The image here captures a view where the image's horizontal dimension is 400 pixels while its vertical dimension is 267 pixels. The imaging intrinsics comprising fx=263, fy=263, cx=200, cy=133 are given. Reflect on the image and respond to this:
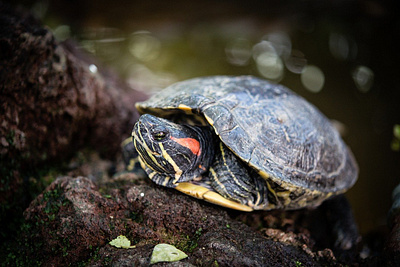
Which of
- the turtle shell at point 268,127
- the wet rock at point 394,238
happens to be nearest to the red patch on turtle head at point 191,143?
the turtle shell at point 268,127

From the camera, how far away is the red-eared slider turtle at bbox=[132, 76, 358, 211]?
7.79 ft

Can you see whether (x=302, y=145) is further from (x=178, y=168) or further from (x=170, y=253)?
(x=170, y=253)

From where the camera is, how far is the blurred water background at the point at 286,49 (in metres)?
4.97

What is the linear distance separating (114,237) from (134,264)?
0.36 metres

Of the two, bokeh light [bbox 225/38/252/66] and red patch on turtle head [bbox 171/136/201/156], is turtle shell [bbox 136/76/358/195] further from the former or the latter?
bokeh light [bbox 225/38/252/66]

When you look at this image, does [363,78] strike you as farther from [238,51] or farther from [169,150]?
[169,150]

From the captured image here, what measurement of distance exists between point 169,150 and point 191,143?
22 cm

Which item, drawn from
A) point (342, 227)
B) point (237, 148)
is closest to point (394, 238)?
point (342, 227)

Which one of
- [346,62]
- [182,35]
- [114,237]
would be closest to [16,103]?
[114,237]

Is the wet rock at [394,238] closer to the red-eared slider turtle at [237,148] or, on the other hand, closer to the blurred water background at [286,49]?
→ the red-eared slider turtle at [237,148]

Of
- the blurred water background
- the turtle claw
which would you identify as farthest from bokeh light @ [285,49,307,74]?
the turtle claw

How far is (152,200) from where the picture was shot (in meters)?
2.37

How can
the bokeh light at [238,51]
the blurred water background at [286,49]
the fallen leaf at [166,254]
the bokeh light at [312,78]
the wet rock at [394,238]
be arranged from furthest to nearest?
the bokeh light at [238,51], the bokeh light at [312,78], the blurred water background at [286,49], the wet rock at [394,238], the fallen leaf at [166,254]

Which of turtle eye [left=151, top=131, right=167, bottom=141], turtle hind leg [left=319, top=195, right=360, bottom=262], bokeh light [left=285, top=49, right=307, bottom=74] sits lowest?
turtle hind leg [left=319, top=195, right=360, bottom=262]
